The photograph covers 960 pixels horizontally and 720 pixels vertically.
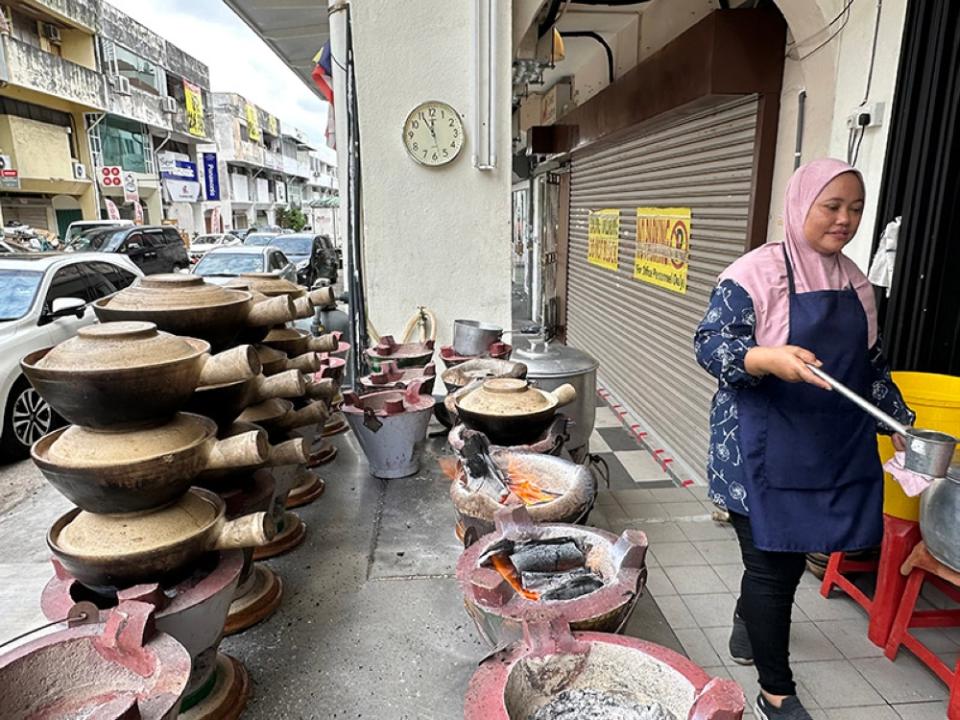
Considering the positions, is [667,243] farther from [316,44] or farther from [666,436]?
[316,44]

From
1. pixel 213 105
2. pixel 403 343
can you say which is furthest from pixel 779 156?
pixel 213 105

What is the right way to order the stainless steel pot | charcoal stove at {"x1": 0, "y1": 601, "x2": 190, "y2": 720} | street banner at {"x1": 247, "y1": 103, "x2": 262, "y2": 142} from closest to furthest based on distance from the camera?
charcoal stove at {"x1": 0, "y1": 601, "x2": 190, "y2": 720} < the stainless steel pot < street banner at {"x1": 247, "y1": 103, "x2": 262, "y2": 142}

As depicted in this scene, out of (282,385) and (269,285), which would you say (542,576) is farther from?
Result: (269,285)

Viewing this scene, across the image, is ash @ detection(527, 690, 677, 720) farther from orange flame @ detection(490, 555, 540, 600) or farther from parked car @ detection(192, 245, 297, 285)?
parked car @ detection(192, 245, 297, 285)

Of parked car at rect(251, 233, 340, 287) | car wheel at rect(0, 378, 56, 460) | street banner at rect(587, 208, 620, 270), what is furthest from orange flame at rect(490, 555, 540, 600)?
parked car at rect(251, 233, 340, 287)

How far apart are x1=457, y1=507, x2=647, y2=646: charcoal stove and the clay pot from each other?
2.94 ft

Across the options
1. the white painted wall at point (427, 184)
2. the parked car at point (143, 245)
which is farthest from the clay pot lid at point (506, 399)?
the parked car at point (143, 245)

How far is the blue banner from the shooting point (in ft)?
102

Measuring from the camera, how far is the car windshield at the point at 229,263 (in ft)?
33.1

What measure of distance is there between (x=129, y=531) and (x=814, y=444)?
194cm

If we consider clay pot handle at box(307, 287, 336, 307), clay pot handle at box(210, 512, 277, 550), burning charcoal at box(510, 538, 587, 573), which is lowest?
burning charcoal at box(510, 538, 587, 573)

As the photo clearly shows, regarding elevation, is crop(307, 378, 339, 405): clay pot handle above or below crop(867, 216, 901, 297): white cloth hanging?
below

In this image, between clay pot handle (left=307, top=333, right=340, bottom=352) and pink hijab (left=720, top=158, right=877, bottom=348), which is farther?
clay pot handle (left=307, top=333, right=340, bottom=352)

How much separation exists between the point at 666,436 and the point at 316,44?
6.54 meters
